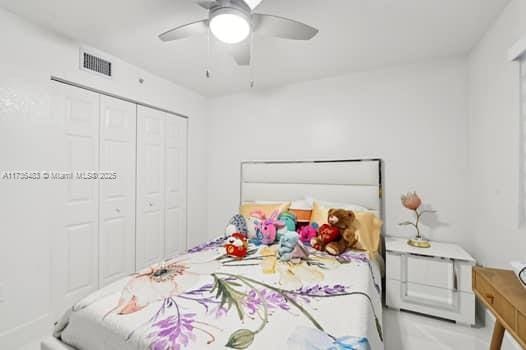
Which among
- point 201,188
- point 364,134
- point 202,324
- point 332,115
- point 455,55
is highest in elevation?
point 455,55

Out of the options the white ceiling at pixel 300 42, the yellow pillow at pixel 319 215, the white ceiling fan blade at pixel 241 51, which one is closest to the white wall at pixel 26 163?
the white ceiling at pixel 300 42

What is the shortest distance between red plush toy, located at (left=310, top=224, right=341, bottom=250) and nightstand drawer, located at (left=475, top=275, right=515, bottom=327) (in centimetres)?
97

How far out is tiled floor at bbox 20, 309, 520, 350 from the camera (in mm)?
1821

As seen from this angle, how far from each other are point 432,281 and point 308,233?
1107 mm

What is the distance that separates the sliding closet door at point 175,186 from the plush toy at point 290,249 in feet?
6.02

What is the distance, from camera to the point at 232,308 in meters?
1.26

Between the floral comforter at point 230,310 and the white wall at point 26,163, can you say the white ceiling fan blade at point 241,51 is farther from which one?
the floral comforter at point 230,310

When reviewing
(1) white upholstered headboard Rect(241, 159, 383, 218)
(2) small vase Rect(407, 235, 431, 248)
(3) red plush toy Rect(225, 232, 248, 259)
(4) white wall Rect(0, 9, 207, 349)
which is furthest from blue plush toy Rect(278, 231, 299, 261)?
(4) white wall Rect(0, 9, 207, 349)

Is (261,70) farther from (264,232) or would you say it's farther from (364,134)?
(264,232)

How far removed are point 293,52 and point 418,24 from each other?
3.34 feet

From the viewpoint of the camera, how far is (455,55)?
7.88 feet

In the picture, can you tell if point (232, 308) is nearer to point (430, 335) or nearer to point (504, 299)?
point (504, 299)

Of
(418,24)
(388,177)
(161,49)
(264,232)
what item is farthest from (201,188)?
(418,24)

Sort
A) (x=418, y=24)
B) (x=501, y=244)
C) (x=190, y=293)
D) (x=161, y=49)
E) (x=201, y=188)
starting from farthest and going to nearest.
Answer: (x=201, y=188) → (x=161, y=49) → (x=418, y=24) → (x=501, y=244) → (x=190, y=293)
